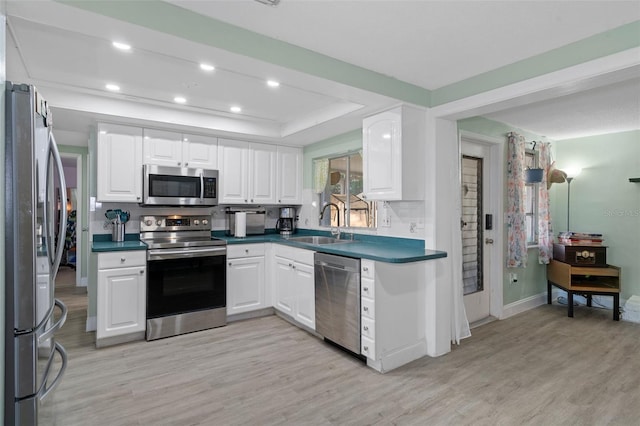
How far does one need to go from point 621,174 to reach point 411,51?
3.89 m

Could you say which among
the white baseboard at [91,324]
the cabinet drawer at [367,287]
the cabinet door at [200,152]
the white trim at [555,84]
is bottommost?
the white baseboard at [91,324]

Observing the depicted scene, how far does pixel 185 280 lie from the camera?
352 cm

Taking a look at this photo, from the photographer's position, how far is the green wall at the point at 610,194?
4322 millimetres

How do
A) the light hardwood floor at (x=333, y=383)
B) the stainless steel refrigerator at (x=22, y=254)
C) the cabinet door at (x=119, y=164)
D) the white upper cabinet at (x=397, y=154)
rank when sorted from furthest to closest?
the cabinet door at (x=119, y=164) → the white upper cabinet at (x=397, y=154) → the light hardwood floor at (x=333, y=383) → the stainless steel refrigerator at (x=22, y=254)

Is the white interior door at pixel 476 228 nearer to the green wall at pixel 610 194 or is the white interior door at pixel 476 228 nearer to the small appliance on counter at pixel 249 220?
the green wall at pixel 610 194

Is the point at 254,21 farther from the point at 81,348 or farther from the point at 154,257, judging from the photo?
the point at 81,348

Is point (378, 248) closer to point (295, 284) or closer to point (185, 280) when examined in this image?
point (295, 284)

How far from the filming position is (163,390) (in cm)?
244

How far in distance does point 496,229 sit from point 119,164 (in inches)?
166

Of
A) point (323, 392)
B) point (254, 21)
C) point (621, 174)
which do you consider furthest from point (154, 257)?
point (621, 174)

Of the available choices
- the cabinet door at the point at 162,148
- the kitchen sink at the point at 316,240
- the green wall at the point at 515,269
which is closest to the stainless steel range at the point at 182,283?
the cabinet door at the point at 162,148

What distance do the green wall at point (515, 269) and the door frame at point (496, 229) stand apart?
8 centimetres

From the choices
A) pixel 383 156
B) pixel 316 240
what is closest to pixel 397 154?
pixel 383 156

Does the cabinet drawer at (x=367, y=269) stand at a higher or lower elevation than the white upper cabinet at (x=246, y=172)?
lower
